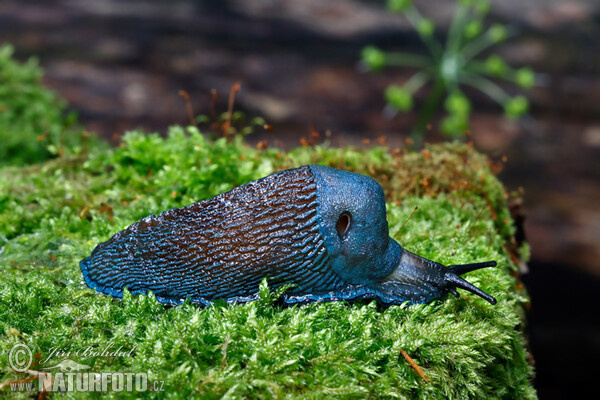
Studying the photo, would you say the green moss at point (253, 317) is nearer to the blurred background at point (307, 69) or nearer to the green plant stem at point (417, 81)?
the blurred background at point (307, 69)

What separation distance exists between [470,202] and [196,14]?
7.40 m

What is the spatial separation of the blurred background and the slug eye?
5845 mm

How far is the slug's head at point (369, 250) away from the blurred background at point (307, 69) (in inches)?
229

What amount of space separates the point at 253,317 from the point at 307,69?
306 inches

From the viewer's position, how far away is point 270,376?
6.22 ft

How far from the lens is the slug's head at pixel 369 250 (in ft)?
7.41

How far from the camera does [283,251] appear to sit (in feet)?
7.41

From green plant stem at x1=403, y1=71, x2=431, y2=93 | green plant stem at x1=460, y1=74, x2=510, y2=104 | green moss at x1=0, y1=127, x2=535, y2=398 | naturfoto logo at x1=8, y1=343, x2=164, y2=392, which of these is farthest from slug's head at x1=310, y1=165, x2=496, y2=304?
green plant stem at x1=460, y1=74, x2=510, y2=104

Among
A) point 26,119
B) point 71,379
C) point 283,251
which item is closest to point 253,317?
point 283,251

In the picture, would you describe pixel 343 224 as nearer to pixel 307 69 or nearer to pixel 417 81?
pixel 417 81

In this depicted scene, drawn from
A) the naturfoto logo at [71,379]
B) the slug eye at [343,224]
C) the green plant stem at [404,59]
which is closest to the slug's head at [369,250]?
the slug eye at [343,224]

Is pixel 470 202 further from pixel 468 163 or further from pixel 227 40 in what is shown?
pixel 227 40

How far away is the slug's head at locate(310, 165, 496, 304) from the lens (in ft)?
7.41

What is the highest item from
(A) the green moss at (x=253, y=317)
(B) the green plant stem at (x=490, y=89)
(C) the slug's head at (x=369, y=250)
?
(B) the green plant stem at (x=490, y=89)
